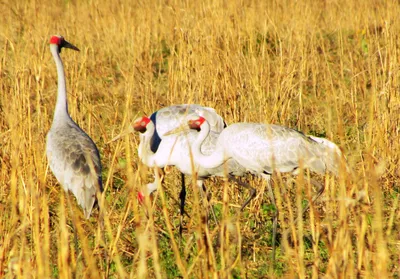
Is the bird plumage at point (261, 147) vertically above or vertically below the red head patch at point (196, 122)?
below

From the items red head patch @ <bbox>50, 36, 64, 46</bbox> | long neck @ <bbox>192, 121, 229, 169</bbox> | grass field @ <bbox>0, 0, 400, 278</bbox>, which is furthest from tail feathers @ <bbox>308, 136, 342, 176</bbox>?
red head patch @ <bbox>50, 36, 64, 46</bbox>

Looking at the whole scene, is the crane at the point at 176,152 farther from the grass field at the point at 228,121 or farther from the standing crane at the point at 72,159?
the standing crane at the point at 72,159

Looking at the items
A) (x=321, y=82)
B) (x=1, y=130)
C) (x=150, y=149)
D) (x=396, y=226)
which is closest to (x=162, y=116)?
(x=150, y=149)

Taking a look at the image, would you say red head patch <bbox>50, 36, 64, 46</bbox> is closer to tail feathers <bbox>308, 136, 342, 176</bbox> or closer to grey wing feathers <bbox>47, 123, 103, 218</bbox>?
grey wing feathers <bbox>47, 123, 103, 218</bbox>

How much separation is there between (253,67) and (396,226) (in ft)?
5.16

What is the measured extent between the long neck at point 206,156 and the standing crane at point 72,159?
581mm

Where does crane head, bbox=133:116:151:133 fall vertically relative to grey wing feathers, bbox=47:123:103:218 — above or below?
above

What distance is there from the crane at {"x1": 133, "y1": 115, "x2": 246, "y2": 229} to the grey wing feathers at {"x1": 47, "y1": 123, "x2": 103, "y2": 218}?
1.10 ft

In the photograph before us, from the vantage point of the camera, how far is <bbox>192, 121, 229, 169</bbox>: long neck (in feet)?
14.3

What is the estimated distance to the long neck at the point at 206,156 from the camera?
4348mm

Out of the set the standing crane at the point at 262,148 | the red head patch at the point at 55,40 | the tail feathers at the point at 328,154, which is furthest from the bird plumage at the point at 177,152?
the red head patch at the point at 55,40

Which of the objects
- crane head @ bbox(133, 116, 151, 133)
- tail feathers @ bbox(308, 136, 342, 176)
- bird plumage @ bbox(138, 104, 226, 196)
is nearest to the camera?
tail feathers @ bbox(308, 136, 342, 176)

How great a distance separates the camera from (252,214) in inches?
184

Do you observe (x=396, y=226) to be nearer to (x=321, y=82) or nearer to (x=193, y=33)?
(x=193, y=33)
